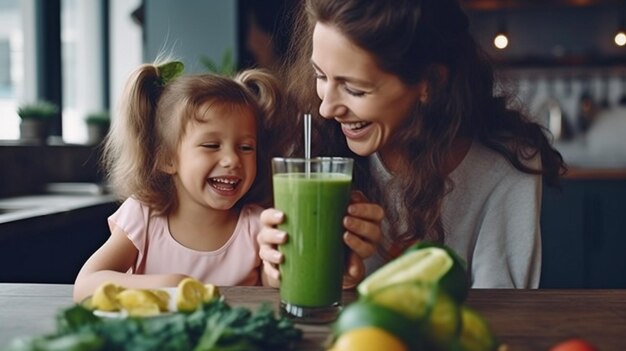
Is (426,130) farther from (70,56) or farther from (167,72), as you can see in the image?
(70,56)

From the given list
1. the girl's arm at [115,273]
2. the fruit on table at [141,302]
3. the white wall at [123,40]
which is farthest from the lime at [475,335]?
the white wall at [123,40]

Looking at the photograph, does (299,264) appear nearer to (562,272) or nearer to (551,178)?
(551,178)

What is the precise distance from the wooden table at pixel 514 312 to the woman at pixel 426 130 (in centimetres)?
24

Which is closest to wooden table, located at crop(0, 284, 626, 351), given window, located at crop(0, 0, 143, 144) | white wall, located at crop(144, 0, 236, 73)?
window, located at crop(0, 0, 143, 144)

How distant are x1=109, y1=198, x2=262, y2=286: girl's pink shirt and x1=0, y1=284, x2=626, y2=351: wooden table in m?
0.33

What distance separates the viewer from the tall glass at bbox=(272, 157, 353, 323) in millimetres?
1104

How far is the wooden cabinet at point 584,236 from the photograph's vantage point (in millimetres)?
4410

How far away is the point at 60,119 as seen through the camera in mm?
4445

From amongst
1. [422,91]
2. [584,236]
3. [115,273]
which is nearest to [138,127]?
[115,273]

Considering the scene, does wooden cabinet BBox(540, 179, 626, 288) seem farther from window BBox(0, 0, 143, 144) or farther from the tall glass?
the tall glass

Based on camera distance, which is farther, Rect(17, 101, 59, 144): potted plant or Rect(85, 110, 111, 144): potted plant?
Rect(85, 110, 111, 144): potted plant

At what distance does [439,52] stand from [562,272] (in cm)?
320

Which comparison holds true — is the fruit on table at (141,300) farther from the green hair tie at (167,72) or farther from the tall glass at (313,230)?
A: the green hair tie at (167,72)

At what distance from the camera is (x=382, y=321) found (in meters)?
0.75
